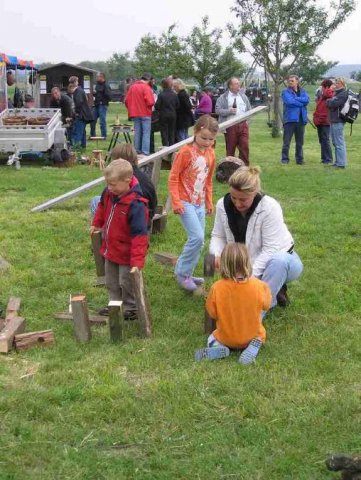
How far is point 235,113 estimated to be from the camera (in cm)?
1230

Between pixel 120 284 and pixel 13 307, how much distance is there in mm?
937

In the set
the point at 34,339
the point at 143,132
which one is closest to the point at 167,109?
the point at 143,132

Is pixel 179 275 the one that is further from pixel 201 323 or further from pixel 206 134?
pixel 206 134

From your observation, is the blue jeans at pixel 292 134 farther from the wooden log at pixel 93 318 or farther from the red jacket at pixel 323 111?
the wooden log at pixel 93 318

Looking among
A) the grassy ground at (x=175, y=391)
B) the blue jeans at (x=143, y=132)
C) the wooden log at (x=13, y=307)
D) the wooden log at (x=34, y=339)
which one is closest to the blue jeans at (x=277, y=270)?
the grassy ground at (x=175, y=391)

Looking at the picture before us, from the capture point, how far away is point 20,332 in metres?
4.82

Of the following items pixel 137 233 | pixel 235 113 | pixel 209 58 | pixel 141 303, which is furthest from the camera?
pixel 209 58

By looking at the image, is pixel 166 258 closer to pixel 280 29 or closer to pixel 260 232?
pixel 260 232

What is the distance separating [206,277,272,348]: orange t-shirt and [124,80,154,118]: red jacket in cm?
1023

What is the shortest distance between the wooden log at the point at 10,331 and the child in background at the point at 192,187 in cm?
160

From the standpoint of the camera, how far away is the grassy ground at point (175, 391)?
125 inches

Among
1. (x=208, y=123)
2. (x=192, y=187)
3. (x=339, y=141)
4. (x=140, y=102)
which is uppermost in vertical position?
(x=140, y=102)

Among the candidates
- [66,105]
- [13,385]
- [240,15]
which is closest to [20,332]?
[13,385]

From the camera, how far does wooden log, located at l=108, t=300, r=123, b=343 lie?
4.55 metres
